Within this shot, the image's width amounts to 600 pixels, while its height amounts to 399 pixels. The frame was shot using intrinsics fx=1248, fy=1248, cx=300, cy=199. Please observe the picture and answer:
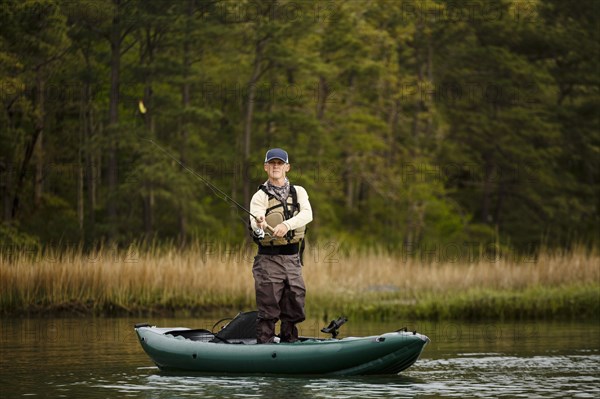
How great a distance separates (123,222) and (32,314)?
42.1 feet

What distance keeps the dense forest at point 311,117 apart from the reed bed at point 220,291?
24.5ft

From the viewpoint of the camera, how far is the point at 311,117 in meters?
34.9

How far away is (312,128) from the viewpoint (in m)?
35.0

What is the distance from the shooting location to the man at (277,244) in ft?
38.2

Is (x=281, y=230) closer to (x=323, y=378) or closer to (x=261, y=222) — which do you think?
(x=261, y=222)

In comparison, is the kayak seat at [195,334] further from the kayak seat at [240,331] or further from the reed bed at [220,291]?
the reed bed at [220,291]

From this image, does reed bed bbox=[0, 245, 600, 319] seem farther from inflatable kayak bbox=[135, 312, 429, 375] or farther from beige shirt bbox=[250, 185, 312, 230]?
beige shirt bbox=[250, 185, 312, 230]

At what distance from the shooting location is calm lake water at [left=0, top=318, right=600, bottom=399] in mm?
10781

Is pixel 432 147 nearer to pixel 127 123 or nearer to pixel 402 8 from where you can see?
pixel 402 8

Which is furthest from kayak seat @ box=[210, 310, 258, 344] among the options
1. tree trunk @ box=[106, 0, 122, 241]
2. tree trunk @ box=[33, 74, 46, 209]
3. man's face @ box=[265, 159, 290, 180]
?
tree trunk @ box=[33, 74, 46, 209]

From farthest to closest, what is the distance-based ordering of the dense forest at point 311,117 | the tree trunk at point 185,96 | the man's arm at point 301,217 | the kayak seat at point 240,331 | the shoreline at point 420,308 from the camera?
the tree trunk at point 185,96 < the dense forest at point 311,117 < the shoreline at point 420,308 < the kayak seat at point 240,331 < the man's arm at point 301,217

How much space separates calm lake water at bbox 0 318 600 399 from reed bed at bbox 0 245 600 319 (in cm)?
196

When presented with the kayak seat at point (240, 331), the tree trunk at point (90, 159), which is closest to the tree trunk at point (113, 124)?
the tree trunk at point (90, 159)

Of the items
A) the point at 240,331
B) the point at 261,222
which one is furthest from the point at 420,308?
the point at 261,222
